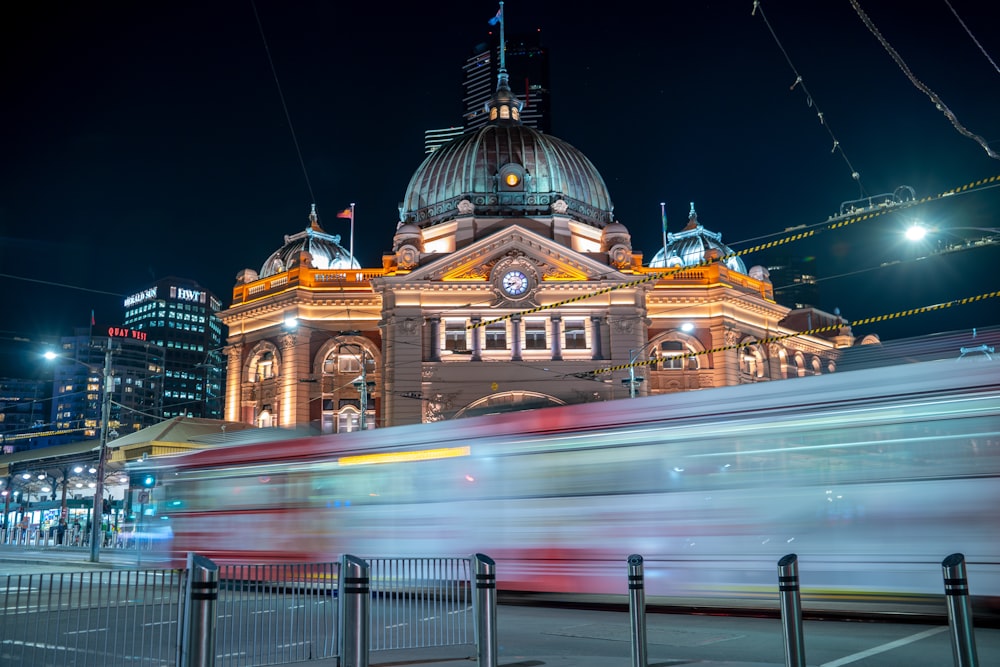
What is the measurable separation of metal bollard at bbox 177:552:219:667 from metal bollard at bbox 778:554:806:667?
5474 mm

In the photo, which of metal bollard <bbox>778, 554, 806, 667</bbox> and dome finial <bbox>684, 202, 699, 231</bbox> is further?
dome finial <bbox>684, 202, 699, 231</bbox>

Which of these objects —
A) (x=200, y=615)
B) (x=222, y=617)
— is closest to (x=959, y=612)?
(x=200, y=615)

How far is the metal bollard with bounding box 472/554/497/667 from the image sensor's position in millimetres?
10531

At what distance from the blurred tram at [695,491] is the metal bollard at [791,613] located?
5.05 meters

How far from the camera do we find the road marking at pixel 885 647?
1149cm

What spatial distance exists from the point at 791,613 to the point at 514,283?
48810 millimetres

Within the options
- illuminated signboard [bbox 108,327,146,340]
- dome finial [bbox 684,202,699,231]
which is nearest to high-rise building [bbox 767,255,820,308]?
dome finial [bbox 684,202,699,231]

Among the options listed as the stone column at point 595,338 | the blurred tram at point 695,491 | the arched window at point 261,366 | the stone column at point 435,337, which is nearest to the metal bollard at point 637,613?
the blurred tram at point 695,491

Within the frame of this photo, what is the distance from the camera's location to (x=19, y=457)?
6325 centimetres

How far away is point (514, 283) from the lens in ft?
191

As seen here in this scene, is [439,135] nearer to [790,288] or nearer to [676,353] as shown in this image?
[790,288]

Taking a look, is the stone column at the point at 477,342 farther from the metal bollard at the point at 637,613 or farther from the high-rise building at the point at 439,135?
the high-rise building at the point at 439,135

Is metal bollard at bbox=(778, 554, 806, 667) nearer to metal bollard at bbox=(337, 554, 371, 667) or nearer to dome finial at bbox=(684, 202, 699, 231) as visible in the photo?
metal bollard at bbox=(337, 554, 371, 667)

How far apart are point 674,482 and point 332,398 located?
4846 centimetres
